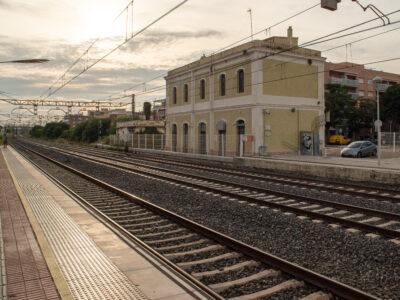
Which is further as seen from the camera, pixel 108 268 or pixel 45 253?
pixel 45 253

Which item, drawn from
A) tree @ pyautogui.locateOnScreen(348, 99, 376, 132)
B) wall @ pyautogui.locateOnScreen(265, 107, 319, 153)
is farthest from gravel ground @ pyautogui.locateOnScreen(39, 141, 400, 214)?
tree @ pyautogui.locateOnScreen(348, 99, 376, 132)

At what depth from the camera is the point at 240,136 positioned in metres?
32.4

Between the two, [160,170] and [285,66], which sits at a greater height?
[285,66]

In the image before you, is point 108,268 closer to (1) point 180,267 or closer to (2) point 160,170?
(1) point 180,267

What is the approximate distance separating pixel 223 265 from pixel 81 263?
7.58ft

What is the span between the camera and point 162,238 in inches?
349

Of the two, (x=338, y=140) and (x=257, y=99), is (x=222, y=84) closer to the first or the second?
(x=257, y=99)

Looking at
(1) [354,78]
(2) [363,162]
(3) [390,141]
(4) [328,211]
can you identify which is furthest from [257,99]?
(1) [354,78]

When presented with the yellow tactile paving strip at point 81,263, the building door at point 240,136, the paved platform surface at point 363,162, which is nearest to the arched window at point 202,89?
the building door at point 240,136

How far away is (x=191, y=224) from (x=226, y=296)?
152 inches

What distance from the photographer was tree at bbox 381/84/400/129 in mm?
62312

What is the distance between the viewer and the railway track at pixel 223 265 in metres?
5.57

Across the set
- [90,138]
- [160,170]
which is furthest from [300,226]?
[90,138]

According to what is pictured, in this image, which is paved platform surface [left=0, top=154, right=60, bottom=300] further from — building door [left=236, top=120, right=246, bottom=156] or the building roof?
the building roof
